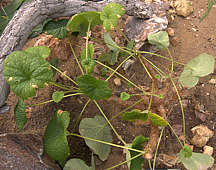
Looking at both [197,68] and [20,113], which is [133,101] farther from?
[20,113]

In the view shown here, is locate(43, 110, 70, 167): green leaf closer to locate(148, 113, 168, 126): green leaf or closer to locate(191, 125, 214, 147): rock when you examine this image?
locate(148, 113, 168, 126): green leaf

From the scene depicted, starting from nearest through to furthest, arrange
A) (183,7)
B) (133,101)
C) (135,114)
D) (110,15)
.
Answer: (135,114) < (110,15) < (133,101) < (183,7)

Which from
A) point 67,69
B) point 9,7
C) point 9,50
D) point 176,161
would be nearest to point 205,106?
point 176,161

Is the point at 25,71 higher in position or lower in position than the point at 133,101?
higher

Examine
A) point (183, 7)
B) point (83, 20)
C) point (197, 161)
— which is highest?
point (83, 20)

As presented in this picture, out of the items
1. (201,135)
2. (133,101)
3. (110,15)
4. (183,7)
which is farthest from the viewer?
(183,7)

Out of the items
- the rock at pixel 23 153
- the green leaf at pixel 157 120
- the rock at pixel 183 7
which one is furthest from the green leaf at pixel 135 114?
the rock at pixel 183 7

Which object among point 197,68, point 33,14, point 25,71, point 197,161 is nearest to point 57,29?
point 33,14

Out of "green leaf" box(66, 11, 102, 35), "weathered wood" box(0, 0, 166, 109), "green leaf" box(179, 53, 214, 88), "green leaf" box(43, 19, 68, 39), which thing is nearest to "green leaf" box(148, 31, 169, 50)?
"green leaf" box(179, 53, 214, 88)
